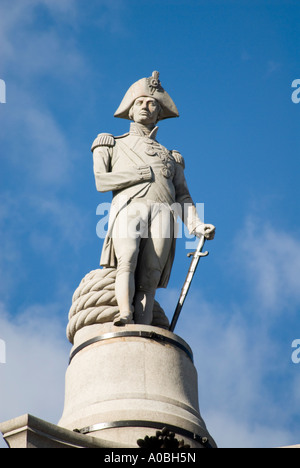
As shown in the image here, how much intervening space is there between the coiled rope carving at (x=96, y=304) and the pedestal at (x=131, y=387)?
0.22 m

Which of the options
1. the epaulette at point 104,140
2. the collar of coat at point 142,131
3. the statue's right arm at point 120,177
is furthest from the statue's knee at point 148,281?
the collar of coat at point 142,131

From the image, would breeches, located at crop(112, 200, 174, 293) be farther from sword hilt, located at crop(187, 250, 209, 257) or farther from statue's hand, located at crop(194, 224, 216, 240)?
statue's hand, located at crop(194, 224, 216, 240)

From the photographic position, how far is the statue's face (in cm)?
1652

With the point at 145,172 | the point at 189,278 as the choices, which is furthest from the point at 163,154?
the point at 189,278

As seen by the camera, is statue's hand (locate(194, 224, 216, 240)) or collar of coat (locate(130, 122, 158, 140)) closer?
statue's hand (locate(194, 224, 216, 240))

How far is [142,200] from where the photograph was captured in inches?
600

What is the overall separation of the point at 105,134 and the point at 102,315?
3.41 metres

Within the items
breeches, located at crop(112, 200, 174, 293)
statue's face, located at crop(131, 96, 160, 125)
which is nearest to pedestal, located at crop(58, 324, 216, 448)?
breeches, located at crop(112, 200, 174, 293)

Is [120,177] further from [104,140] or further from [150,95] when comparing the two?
[150,95]

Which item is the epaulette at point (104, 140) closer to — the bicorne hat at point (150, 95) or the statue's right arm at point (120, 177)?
the statue's right arm at point (120, 177)

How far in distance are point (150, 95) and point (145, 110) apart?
314 mm

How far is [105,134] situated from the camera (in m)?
16.2

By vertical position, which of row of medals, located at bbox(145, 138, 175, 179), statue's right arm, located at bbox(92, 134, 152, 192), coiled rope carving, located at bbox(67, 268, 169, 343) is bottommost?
coiled rope carving, located at bbox(67, 268, 169, 343)

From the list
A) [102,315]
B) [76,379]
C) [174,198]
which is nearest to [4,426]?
[76,379]
